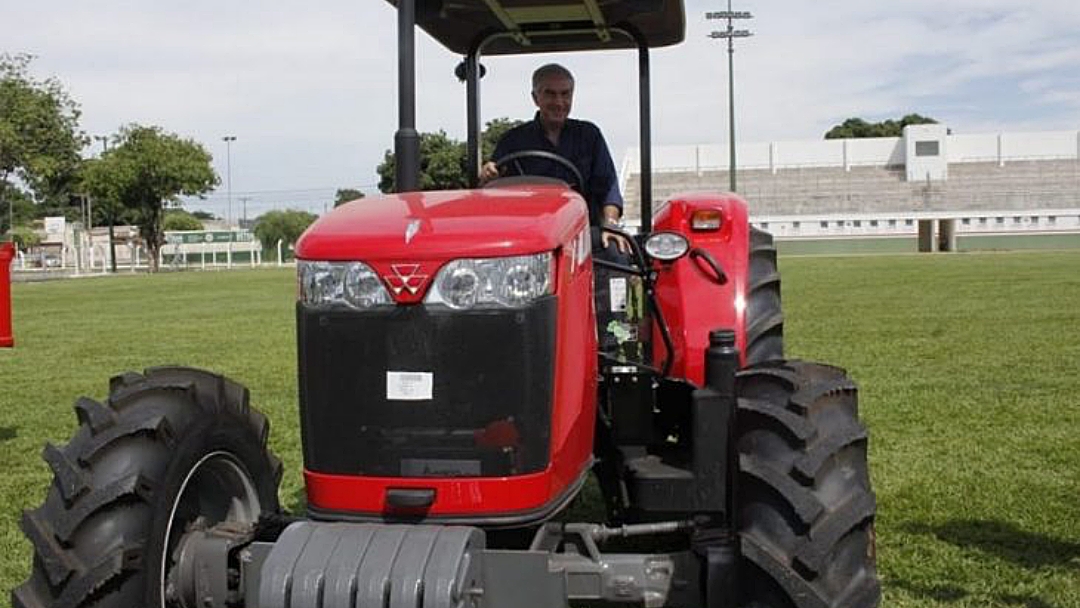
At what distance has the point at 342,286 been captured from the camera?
3.31 meters

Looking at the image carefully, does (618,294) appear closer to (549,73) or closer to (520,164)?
(520,164)

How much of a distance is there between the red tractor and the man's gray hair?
1.31 meters

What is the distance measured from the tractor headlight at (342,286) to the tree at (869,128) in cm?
10889

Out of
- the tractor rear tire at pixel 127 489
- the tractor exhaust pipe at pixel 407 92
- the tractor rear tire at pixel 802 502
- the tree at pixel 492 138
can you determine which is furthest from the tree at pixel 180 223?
the tractor rear tire at pixel 802 502

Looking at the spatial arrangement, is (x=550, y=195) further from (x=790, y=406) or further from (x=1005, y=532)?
(x=1005, y=532)

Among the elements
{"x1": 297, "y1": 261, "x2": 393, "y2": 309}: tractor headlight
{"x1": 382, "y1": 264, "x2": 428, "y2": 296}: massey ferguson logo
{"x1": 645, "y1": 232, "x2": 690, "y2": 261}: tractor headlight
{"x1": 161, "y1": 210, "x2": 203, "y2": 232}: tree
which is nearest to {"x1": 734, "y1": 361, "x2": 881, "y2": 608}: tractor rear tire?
{"x1": 645, "y1": 232, "x2": 690, "y2": 261}: tractor headlight

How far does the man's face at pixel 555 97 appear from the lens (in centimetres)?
512

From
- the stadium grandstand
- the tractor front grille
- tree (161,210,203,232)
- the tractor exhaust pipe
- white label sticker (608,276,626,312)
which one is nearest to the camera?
the tractor front grille

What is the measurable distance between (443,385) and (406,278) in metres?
0.32

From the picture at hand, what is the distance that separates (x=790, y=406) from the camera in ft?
11.4

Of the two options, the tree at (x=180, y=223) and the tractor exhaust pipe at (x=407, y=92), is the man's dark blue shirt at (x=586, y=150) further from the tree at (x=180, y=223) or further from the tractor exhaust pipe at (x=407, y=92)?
the tree at (x=180, y=223)

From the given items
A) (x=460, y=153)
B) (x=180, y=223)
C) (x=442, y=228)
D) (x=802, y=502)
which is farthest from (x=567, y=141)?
(x=180, y=223)

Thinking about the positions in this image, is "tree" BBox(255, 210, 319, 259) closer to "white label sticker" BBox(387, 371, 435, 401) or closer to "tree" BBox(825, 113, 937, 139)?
"tree" BBox(825, 113, 937, 139)

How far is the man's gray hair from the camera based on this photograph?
5125 millimetres
